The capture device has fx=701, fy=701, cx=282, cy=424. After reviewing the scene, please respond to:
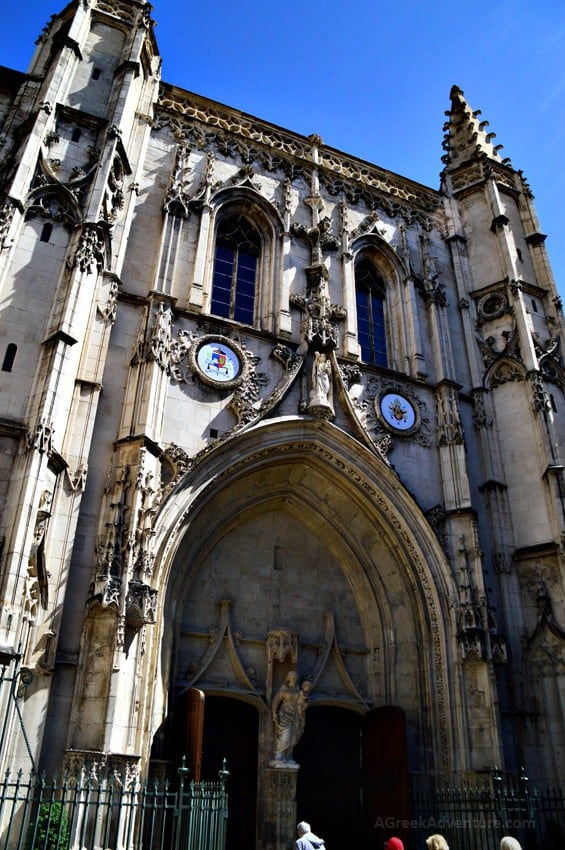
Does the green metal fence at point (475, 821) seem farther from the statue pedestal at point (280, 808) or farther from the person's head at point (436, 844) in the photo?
the person's head at point (436, 844)

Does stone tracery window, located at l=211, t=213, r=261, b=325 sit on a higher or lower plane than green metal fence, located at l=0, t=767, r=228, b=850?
higher

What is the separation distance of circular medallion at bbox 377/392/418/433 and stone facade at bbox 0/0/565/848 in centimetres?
9

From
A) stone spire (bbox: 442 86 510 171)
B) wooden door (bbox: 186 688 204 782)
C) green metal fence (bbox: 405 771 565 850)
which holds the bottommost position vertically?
green metal fence (bbox: 405 771 565 850)

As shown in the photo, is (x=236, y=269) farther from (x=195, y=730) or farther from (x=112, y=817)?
(x=112, y=817)

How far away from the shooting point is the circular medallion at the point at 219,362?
14.5 m

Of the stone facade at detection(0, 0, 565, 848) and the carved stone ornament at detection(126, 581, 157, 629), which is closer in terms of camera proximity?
the carved stone ornament at detection(126, 581, 157, 629)

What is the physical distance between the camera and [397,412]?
16.6 meters

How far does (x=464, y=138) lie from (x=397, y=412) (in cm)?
1162

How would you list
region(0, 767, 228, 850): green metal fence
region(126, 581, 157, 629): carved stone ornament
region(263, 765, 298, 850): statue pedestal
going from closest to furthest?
region(0, 767, 228, 850): green metal fence < region(126, 581, 157, 629): carved stone ornament < region(263, 765, 298, 850): statue pedestal

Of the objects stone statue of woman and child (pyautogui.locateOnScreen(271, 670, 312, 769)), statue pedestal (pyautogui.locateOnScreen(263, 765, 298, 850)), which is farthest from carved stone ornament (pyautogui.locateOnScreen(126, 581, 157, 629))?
statue pedestal (pyautogui.locateOnScreen(263, 765, 298, 850))

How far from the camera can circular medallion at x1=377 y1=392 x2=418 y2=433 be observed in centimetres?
1638

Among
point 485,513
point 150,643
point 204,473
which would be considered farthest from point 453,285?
point 150,643

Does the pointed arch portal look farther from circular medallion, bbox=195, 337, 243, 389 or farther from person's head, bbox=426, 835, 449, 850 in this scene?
person's head, bbox=426, 835, 449, 850

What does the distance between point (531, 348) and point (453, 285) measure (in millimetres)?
3311
